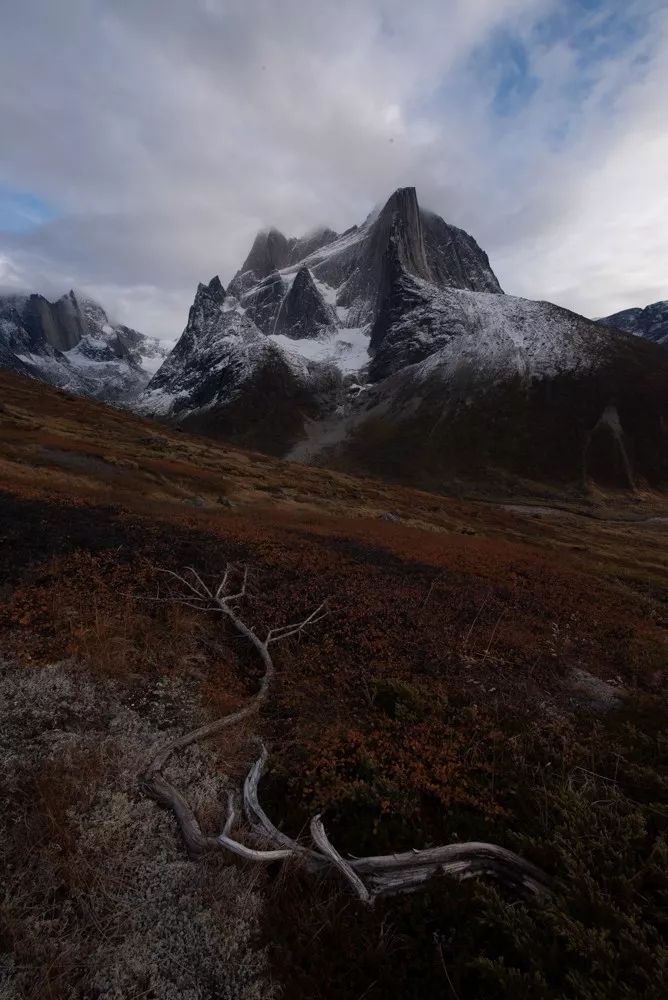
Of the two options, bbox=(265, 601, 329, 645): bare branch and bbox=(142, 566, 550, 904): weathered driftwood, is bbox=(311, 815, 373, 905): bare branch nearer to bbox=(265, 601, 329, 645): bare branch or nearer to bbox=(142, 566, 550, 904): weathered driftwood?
bbox=(142, 566, 550, 904): weathered driftwood

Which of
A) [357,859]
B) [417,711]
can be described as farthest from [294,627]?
[357,859]

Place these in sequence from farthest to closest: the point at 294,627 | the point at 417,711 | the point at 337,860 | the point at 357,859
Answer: the point at 294,627 → the point at 417,711 → the point at 357,859 → the point at 337,860

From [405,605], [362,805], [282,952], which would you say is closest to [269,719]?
[362,805]

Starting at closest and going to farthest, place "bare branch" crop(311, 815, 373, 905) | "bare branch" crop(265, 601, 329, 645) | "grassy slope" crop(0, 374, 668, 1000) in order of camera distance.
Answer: "grassy slope" crop(0, 374, 668, 1000) → "bare branch" crop(311, 815, 373, 905) → "bare branch" crop(265, 601, 329, 645)

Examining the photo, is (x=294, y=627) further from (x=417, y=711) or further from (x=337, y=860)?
(x=337, y=860)

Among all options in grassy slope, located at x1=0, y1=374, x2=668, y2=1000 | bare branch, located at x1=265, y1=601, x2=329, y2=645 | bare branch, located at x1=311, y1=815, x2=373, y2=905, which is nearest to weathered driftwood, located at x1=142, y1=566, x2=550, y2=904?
bare branch, located at x1=311, y1=815, x2=373, y2=905

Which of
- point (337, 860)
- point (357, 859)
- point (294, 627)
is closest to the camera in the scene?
point (337, 860)

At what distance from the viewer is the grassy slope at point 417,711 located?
4.95 metres

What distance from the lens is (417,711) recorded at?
9.38m

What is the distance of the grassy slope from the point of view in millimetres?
4953

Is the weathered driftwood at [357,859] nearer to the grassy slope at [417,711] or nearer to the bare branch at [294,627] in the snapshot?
the grassy slope at [417,711]

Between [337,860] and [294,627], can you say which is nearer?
[337,860]

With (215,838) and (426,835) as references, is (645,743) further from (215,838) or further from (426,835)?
(215,838)

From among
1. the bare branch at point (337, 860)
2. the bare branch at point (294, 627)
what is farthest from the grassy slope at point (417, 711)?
the bare branch at point (294, 627)
